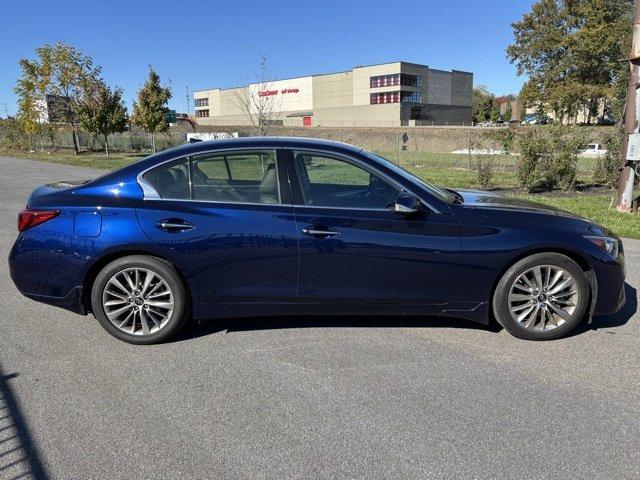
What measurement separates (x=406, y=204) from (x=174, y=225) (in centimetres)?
179

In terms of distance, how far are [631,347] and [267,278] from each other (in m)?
2.91

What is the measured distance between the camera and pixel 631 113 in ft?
31.5

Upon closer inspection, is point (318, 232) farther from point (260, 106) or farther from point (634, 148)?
point (260, 106)

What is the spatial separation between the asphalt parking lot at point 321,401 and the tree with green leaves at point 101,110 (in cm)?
2958

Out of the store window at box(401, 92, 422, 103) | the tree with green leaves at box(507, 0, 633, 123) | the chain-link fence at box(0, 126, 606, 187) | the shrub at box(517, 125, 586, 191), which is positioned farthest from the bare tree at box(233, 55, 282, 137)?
the store window at box(401, 92, 422, 103)

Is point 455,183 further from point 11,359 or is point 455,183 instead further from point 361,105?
point 361,105

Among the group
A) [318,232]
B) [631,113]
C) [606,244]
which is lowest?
[606,244]

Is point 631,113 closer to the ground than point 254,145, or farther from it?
farther from it

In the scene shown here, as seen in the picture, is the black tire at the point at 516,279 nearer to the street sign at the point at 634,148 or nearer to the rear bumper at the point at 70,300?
the rear bumper at the point at 70,300

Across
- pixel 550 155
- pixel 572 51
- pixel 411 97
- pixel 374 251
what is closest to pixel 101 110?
pixel 550 155

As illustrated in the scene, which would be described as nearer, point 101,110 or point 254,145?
point 254,145

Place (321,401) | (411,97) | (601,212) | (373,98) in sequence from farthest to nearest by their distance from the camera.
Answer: (373,98), (411,97), (601,212), (321,401)

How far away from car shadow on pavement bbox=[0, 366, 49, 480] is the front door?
6.59 ft

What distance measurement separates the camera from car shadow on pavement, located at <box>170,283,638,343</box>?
4395mm
